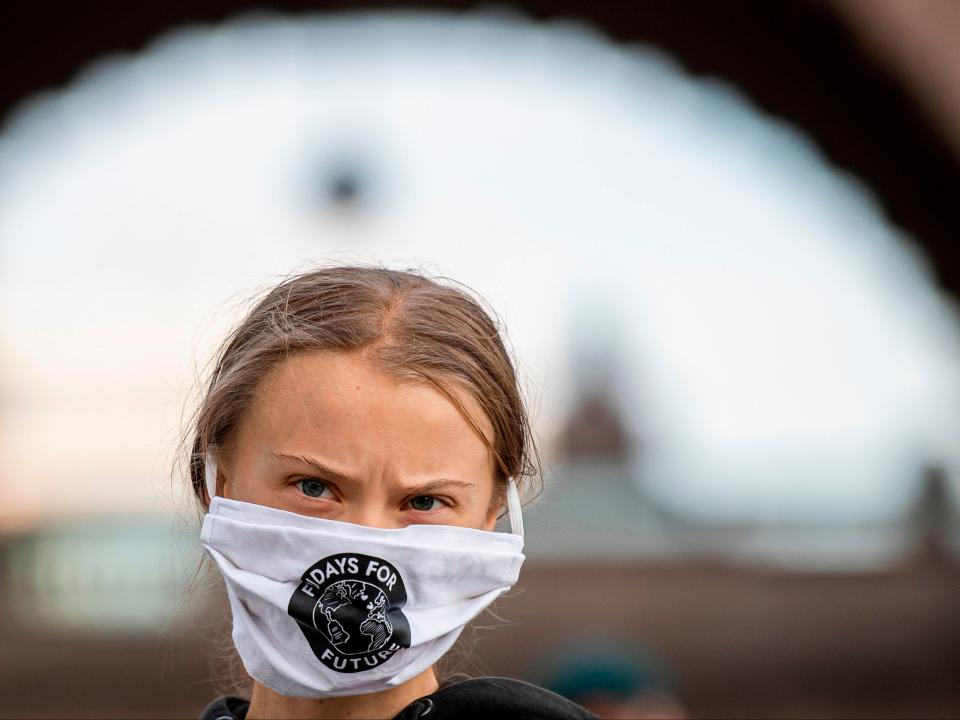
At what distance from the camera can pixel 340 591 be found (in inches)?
85.3

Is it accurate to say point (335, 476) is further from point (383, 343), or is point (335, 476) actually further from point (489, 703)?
point (489, 703)

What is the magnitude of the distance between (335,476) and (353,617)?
0.21m

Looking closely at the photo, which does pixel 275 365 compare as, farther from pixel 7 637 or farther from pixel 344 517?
pixel 7 637

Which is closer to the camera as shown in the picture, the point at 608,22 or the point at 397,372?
the point at 397,372

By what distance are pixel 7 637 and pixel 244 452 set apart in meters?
9.31

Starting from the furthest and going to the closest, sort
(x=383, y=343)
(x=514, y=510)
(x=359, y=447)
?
1. (x=514, y=510)
2. (x=383, y=343)
3. (x=359, y=447)

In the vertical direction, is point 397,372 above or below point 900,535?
below

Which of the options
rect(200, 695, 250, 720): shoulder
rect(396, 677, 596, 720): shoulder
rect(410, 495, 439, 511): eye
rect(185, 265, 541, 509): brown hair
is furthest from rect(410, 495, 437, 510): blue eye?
rect(200, 695, 250, 720): shoulder

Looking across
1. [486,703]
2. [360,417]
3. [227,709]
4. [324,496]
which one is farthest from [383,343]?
[227,709]

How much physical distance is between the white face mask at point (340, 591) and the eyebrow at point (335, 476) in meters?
0.06

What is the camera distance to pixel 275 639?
7.23ft

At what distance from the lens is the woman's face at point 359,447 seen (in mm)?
2115

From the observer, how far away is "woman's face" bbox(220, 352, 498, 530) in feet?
6.94

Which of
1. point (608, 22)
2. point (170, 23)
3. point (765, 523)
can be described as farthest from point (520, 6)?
point (765, 523)
